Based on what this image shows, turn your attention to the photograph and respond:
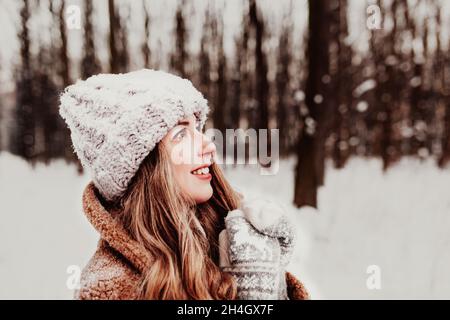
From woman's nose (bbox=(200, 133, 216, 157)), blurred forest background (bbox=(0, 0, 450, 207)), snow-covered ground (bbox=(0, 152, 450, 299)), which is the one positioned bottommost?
snow-covered ground (bbox=(0, 152, 450, 299))

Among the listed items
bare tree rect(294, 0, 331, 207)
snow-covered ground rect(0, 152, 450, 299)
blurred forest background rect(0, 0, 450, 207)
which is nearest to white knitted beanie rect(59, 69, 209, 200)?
snow-covered ground rect(0, 152, 450, 299)

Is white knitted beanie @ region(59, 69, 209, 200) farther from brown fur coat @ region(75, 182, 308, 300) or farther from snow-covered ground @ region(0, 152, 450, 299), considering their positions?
snow-covered ground @ region(0, 152, 450, 299)

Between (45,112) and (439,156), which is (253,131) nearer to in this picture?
(45,112)

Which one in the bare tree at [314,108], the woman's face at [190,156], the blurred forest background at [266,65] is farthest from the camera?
Result: the bare tree at [314,108]

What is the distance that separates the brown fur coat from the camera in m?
1.22

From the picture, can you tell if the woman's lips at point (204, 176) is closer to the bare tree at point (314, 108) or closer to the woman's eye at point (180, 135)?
the woman's eye at point (180, 135)

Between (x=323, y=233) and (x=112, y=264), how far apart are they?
2.65m

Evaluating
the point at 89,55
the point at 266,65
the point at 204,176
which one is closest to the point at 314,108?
the point at 266,65

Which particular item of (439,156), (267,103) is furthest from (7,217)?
(439,156)

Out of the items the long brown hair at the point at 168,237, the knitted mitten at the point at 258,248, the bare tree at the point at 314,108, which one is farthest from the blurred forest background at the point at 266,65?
the knitted mitten at the point at 258,248

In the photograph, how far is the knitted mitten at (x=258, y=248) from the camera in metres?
1.21

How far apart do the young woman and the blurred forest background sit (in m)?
1.77

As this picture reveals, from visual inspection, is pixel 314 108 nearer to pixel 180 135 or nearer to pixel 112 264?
pixel 180 135
